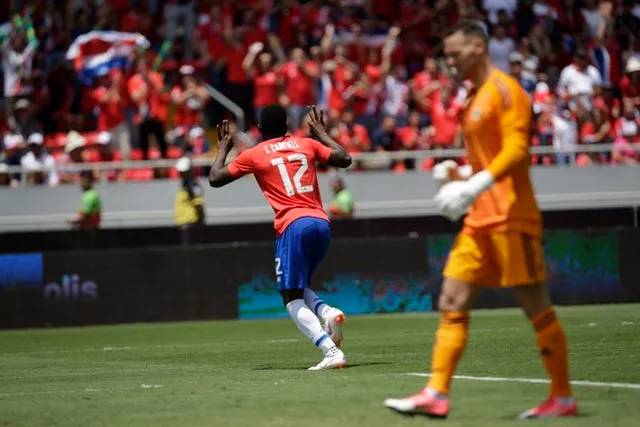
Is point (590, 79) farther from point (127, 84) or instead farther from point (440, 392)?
point (440, 392)

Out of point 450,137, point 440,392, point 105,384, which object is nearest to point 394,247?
point 450,137

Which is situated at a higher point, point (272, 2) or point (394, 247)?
point (272, 2)

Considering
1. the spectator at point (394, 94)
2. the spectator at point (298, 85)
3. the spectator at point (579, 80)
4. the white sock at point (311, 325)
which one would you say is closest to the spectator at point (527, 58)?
the spectator at point (579, 80)

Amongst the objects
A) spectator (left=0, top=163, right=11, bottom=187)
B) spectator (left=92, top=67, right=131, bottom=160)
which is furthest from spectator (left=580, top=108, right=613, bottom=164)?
spectator (left=0, top=163, right=11, bottom=187)

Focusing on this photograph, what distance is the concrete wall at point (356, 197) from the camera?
2458cm

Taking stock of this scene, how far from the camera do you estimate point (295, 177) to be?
12.7 metres

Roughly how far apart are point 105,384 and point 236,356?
324 centimetres

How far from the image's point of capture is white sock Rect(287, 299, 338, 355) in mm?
12313

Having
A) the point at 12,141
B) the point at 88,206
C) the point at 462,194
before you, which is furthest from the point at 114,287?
the point at 462,194

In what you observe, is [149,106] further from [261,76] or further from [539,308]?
[539,308]

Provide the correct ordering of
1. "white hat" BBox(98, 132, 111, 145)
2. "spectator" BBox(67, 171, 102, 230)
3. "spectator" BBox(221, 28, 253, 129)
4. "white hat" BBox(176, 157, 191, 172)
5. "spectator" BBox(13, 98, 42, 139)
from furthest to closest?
"spectator" BBox(221, 28, 253, 129) < "spectator" BBox(13, 98, 42, 139) < "white hat" BBox(98, 132, 111, 145) < "spectator" BBox(67, 171, 102, 230) < "white hat" BBox(176, 157, 191, 172)

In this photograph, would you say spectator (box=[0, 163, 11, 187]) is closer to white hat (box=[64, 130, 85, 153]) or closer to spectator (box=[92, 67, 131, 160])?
white hat (box=[64, 130, 85, 153])

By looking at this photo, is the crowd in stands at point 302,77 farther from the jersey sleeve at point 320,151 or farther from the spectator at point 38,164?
the jersey sleeve at point 320,151

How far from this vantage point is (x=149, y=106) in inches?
1014
